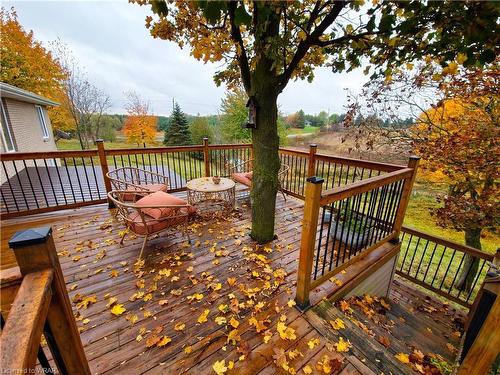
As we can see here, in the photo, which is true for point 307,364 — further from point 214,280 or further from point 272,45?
point 272,45

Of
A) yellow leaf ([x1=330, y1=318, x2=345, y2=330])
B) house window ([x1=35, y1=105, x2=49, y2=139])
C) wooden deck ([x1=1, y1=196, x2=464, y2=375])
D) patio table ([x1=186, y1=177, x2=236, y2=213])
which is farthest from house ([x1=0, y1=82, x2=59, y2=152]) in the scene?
yellow leaf ([x1=330, y1=318, x2=345, y2=330])

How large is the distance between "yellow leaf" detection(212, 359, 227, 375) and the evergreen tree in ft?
68.5

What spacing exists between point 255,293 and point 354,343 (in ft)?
3.23

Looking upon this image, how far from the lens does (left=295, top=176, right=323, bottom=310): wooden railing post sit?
1.85m

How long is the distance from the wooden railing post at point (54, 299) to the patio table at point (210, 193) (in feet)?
9.34

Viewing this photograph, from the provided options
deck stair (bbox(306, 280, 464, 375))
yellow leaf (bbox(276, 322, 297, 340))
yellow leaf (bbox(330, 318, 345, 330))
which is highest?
yellow leaf (bbox(276, 322, 297, 340))

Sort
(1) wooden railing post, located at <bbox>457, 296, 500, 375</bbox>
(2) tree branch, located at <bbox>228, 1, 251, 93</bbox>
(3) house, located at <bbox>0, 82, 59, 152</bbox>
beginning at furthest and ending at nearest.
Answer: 1. (3) house, located at <bbox>0, 82, 59, 152</bbox>
2. (2) tree branch, located at <bbox>228, 1, 251, 93</bbox>
3. (1) wooden railing post, located at <bbox>457, 296, 500, 375</bbox>

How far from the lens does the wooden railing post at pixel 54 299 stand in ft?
2.56

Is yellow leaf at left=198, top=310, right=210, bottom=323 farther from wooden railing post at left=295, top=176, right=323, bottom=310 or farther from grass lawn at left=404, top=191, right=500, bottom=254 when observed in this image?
grass lawn at left=404, top=191, right=500, bottom=254

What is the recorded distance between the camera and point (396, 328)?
2725mm

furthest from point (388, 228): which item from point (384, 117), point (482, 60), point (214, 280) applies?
point (384, 117)

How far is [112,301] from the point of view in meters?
2.17

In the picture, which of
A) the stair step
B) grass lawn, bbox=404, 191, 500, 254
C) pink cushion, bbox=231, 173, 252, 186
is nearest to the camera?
the stair step

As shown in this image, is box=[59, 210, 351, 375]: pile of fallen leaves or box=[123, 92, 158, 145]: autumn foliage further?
box=[123, 92, 158, 145]: autumn foliage
